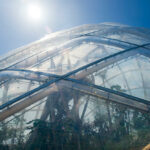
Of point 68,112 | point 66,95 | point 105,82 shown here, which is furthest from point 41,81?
point 105,82

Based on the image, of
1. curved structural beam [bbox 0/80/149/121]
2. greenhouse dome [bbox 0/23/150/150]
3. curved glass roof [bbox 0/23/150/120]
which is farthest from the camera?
curved glass roof [bbox 0/23/150/120]

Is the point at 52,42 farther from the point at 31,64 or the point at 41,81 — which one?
the point at 41,81

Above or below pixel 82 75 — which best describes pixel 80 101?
below

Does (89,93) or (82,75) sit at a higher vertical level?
(82,75)

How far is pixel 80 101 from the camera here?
6.01 m

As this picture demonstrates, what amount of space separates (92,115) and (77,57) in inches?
122

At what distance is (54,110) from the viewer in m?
6.07

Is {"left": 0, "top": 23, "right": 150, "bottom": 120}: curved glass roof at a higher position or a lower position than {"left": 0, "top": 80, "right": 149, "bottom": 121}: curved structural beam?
higher

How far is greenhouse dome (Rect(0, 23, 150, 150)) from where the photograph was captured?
4520 millimetres

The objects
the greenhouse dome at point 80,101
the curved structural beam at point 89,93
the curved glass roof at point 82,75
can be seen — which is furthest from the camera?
the curved glass roof at point 82,75

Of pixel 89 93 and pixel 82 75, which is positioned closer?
pixel 89 93

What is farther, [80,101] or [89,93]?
[80,101]

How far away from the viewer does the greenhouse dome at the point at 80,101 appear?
452 centimetres

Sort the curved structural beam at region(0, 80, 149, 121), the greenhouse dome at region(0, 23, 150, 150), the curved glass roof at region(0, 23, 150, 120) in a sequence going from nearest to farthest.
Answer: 1. the curved structural beam at region(0, 80, 149, 121)
2. the greenhouse dome at region(0, 23, 150, 150)
3. the curved glass roof at region(0, 23, 150, 120)
